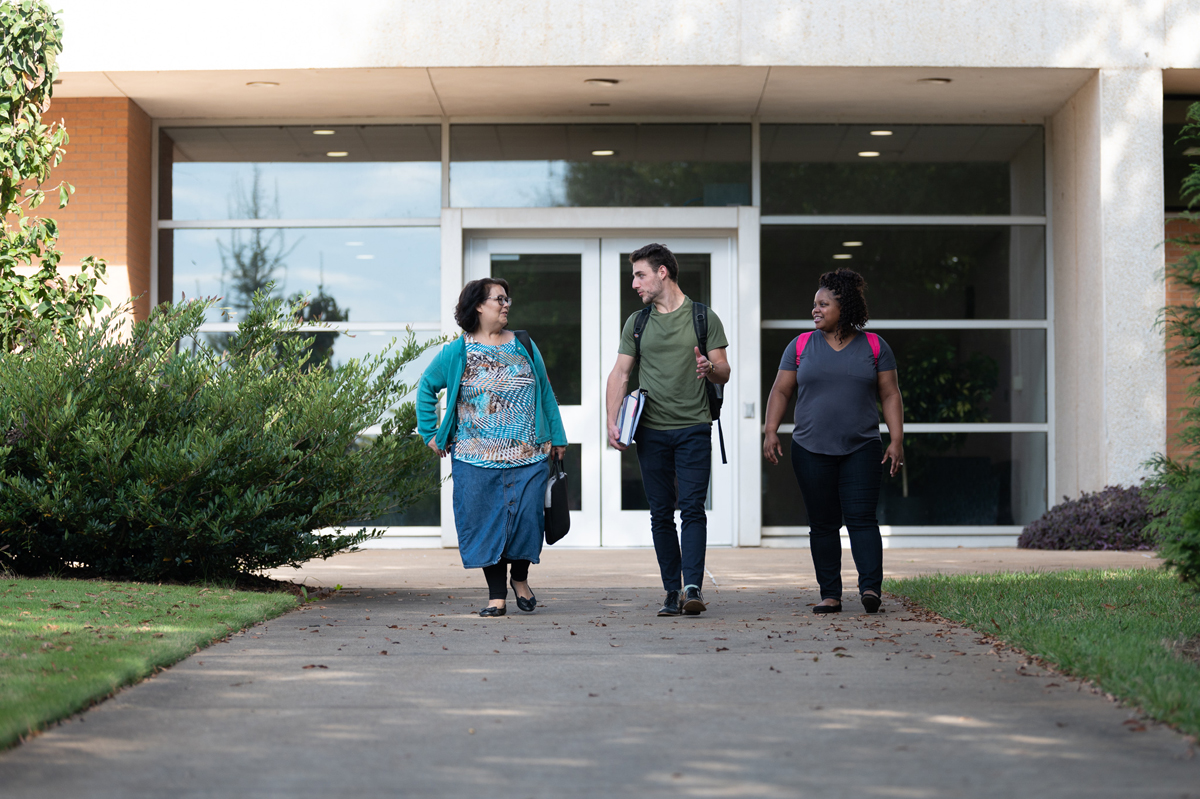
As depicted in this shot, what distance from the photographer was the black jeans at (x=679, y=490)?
19.3 feet

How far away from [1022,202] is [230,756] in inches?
396

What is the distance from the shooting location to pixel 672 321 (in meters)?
6.02

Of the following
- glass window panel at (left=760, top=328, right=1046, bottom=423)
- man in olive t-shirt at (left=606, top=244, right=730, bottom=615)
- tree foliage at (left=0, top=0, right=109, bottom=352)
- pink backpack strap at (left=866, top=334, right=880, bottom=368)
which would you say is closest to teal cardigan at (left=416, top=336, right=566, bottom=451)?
man in olive t-shirt at (left=606, top=244, right=730, bottom=615)

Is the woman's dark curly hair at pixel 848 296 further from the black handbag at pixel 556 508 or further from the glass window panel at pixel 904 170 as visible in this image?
the glass window panel at pixel 904 170

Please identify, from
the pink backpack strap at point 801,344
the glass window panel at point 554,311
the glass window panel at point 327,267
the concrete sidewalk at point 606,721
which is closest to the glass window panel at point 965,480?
the glass window panel at point 554,311

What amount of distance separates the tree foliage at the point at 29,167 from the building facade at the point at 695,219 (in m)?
0.94

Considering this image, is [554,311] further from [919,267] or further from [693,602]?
[693,602]

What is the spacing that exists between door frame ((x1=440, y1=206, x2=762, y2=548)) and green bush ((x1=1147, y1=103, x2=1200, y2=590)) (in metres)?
6.16

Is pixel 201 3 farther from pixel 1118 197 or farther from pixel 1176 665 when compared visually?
pixel 1176 665

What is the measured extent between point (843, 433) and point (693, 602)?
1094mm

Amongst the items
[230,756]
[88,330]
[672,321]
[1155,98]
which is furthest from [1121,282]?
[230,756]

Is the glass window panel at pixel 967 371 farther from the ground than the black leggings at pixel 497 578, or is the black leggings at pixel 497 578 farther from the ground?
the glass window panel at pixel 967 371

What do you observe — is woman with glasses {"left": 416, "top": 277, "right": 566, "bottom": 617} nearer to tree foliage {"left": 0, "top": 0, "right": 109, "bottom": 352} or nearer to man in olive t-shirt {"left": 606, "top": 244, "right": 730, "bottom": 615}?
man in olive t-shirt {"left": 606, "top": 244, "right": 730, "bottom": 615}

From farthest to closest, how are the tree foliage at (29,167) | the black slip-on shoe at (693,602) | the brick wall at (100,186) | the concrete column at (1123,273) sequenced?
the brick wall at (100,186)
the concrete column at (1123,273)
the tree foliage at (29,167)
the black slip-on shoe at (693,602)
